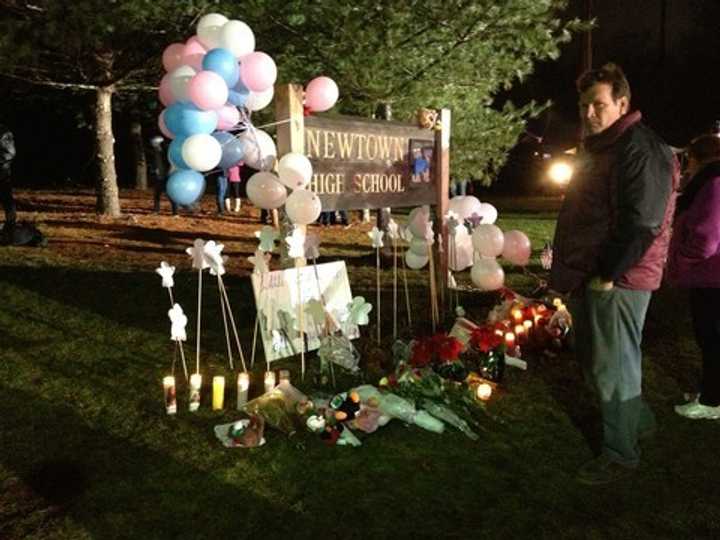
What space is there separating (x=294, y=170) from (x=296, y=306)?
107 cm

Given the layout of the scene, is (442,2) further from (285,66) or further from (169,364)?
(169,364)

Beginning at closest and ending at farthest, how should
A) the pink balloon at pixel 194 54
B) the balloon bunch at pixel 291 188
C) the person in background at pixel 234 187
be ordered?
1. the balloon bunch at pixel 291 188
2. the pink balloon at pixel 194 54
3. the person in background at pixel 234 187

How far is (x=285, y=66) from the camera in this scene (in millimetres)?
7773

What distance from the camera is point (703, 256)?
3930mm

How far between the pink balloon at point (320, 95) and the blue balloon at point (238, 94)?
46cm

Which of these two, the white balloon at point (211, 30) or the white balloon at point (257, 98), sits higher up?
the white balloon at point (211, 30)

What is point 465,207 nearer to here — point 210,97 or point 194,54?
point 194,54

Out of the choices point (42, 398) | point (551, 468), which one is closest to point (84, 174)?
point (42, 398)

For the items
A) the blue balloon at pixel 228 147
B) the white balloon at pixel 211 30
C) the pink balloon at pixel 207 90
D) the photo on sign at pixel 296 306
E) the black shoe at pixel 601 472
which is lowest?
the black shoe at pixel 601 472

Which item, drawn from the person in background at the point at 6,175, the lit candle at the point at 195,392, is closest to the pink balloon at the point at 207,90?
the lit candle at the point at 195,392

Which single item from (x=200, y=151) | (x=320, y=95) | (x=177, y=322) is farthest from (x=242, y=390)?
(x=320, y=95)

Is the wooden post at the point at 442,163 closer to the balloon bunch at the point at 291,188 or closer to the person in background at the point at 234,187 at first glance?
the balloon bunch at the point at 291,188

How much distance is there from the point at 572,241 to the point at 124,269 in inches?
248

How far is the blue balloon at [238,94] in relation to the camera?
14.8 ft
